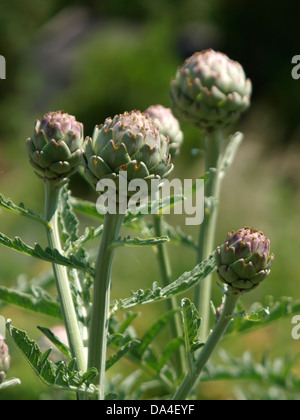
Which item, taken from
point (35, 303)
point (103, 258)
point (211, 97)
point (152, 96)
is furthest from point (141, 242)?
point (152, 96)

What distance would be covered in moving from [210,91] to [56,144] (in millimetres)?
283

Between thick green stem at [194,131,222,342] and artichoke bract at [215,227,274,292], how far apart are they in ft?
0.28

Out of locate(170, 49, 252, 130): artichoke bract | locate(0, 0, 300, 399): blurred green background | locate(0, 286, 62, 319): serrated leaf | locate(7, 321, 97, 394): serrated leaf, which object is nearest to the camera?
locate(7, 321, 97, 394): serrated leaf

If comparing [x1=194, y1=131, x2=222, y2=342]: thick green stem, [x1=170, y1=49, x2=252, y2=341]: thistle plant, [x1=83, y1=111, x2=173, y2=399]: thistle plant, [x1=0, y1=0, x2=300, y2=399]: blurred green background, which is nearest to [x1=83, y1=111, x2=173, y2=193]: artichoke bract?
[x1=83, y1=111, x2=173, y2=399]: thistle plant

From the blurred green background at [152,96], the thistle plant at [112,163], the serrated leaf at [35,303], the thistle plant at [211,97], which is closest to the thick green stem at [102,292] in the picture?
the thistle plant at [112,163]

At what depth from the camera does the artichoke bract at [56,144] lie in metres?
0.48

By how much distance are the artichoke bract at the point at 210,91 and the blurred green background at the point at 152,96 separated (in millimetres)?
640

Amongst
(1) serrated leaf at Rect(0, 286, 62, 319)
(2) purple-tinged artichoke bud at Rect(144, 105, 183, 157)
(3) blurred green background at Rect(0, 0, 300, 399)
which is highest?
(3) blurred green background at Rect(0, 0, 300, 399)

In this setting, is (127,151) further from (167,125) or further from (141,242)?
(167,125)

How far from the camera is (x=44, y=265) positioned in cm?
254

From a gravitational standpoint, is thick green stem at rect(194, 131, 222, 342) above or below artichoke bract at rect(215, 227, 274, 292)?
above

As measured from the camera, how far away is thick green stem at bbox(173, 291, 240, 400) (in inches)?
18.6

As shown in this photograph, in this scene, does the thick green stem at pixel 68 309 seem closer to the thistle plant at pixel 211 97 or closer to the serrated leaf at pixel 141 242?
the serrated leaf at pixel 141 242

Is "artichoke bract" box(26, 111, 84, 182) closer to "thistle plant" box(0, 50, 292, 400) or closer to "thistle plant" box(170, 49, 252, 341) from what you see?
"thistle plant" box(0, 50, 292, 400)
